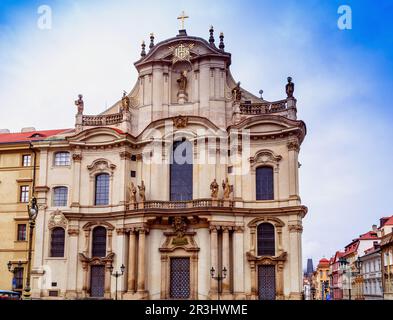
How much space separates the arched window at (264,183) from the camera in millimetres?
40719

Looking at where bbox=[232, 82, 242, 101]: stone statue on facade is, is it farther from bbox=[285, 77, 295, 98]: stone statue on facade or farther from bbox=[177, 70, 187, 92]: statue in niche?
bbox=[177, 70, 187, 92]: statue in niche

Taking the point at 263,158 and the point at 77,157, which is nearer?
the point at 263,158

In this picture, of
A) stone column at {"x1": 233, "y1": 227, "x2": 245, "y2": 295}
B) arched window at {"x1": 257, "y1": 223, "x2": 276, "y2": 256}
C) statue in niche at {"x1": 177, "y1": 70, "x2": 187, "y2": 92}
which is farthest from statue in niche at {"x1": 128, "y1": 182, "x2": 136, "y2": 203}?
arched window at {"x1": 257, "y1": 223, "x2": 276, "y2": 256}

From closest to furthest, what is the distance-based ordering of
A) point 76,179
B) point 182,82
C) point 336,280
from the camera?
point 76,179 → point 182,82 → point 336,280

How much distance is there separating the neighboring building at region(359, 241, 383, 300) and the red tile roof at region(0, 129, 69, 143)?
39.3 metres

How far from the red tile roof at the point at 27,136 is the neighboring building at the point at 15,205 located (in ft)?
0.60

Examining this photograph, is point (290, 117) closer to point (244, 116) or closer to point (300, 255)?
point (244, 116)

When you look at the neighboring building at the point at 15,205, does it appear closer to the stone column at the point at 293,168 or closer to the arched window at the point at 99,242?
the arched window at the point at 99,242

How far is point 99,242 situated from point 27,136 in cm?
1335

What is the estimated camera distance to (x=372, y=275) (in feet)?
224

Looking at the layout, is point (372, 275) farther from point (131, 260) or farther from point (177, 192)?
point (131, 260)

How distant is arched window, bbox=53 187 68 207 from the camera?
43.7 meters

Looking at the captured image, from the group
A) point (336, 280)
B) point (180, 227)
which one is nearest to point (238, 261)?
point (180, 227)
